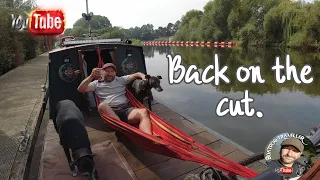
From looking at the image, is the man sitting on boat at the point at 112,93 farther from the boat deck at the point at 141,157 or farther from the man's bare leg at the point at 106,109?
the boat deck at the point at 141,157

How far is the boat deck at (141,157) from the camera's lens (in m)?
3.84

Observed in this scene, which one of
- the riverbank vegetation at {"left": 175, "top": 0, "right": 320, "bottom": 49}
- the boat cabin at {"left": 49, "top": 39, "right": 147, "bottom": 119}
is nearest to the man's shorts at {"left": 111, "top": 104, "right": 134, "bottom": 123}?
the boat cabin at {"left": 49, "top": 39, "right": 147, "bottom": 119}

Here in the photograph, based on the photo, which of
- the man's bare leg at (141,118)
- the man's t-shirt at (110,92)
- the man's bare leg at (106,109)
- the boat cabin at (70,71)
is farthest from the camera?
the boat cabin at (70,71)

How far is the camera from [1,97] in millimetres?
8438

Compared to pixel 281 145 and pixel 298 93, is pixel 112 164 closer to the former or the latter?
pixel 281 145

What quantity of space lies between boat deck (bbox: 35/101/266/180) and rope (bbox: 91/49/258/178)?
0.42 m

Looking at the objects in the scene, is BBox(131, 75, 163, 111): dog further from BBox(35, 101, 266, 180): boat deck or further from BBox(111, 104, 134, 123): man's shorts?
BBox(35, 101, 266, 180): boat deck

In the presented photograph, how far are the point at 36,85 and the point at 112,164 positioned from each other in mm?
7998

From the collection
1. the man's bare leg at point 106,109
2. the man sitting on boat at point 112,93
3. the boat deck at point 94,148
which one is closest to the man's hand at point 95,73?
the man sitting on boat at point 112,93

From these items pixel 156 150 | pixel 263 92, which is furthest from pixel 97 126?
pixel 263 92

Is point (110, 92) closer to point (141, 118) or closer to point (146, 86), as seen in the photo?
point (146, 86)

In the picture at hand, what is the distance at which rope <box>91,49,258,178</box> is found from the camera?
112 inches

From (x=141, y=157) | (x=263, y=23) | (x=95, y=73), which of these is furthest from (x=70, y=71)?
(x=263, y=23)

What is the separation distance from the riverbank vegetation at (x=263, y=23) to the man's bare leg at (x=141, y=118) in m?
31.1
